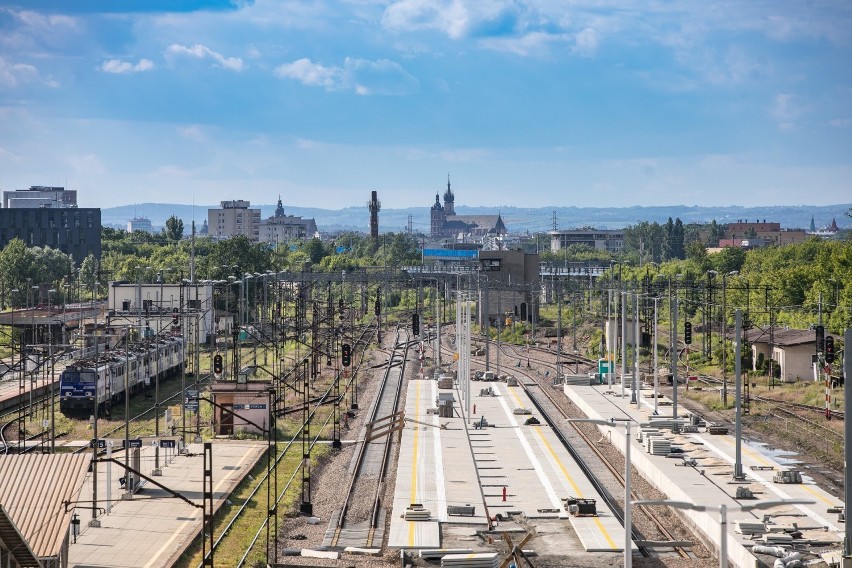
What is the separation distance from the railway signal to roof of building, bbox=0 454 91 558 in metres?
28.9

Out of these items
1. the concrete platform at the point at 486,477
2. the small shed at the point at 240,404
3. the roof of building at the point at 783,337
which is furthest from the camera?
the roof of building at the point at 783,337

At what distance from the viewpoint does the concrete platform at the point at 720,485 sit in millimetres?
23625

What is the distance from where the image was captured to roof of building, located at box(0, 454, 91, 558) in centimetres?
1742

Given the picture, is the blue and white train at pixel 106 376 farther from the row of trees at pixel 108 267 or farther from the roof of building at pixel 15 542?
the row of trees at pixel 108 267

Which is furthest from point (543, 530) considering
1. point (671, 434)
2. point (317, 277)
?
point (317, 277)

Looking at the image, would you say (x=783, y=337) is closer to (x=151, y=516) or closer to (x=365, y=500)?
(x=365, y=500)

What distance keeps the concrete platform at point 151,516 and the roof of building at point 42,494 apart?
163 cm

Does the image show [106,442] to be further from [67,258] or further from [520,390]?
[67,258]

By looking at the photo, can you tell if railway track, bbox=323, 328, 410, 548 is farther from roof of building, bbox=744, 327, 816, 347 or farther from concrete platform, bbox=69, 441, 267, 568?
roof of building, bbox=744, 327, 816, 347

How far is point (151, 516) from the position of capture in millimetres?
25906

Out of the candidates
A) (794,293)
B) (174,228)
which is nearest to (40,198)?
(174,228)

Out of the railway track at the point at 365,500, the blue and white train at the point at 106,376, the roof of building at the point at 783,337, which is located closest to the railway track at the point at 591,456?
the railway track at the point at 365,500

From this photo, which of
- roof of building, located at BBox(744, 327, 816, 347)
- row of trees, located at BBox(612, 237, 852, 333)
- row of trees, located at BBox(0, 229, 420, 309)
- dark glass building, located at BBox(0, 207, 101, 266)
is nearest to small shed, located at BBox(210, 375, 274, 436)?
row of trees, located at BBox(612, 237, 852, 333)

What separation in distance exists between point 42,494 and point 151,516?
7.95 metres
